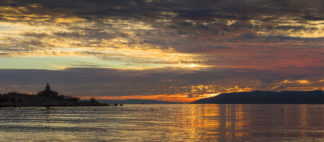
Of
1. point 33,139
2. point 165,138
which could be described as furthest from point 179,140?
point 33,139

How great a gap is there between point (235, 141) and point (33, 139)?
28.3 meters

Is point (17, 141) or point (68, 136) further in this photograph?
point (68, 136)

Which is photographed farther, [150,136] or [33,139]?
[150,136]

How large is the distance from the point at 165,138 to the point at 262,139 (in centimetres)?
1399

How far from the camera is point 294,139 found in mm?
49562

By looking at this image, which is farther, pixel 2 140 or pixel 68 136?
pixel 68 136

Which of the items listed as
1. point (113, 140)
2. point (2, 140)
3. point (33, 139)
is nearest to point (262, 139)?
point (113, 140)

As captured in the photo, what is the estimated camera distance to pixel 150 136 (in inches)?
2040

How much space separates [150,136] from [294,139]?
21121 mm

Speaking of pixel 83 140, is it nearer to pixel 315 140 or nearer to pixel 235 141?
pixel 235 141

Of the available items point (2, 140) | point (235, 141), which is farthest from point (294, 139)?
point (2, 140)

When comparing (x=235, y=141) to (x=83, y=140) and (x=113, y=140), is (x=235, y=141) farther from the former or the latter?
(x=83, y=140)

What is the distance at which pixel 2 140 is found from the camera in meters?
47.0

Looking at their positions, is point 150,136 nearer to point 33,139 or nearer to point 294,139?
point 33,139
